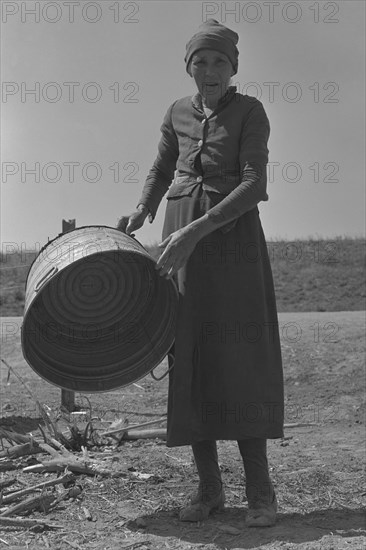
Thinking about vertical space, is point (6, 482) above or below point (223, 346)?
below

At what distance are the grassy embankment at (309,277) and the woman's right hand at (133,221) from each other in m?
15.4

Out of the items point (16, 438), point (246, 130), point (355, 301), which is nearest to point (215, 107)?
point (246, 130)

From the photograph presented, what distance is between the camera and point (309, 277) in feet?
82.7

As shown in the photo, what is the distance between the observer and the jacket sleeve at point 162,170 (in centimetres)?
407

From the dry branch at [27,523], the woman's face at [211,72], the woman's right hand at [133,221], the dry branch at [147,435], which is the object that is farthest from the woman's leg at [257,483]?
the dry branch at [147,435]

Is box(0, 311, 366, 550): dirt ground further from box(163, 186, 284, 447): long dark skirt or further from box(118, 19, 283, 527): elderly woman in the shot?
box(163, 186, 284, 447): long dark skirt

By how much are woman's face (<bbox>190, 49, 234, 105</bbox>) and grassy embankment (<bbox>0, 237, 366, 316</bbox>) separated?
15.8m

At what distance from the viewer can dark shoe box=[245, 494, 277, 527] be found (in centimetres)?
364

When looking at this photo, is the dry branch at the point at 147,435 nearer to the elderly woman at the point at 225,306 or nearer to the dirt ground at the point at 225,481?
the dirt ground at the point at 225,481

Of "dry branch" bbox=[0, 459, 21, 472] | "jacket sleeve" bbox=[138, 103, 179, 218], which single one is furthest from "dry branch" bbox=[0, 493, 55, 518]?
"jacket sleeve" bbox=[138, 103, 179, 218]

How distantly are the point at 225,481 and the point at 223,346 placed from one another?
3.80 feet

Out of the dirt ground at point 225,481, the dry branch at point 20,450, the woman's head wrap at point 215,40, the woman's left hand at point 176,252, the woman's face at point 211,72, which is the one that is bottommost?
the dirt ground at point 225,481

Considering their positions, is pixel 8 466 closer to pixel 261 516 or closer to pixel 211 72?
pixel 261 516

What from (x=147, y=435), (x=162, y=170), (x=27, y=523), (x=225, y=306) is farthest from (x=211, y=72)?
(x=147, y=435)
